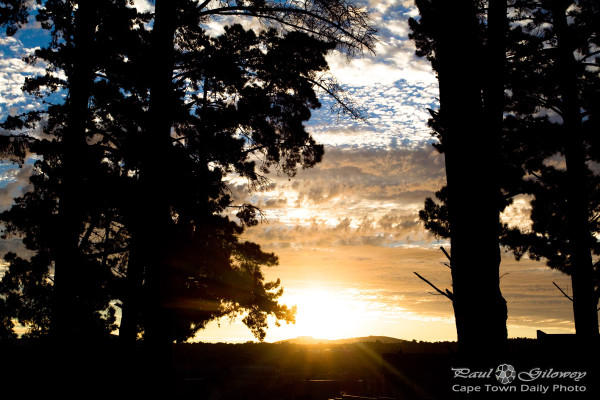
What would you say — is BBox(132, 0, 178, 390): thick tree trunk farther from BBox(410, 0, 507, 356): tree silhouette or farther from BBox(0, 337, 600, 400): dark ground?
BBox(410, 0, 507, 356): tree silhouette

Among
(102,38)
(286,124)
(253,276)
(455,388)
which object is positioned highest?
(102,38)

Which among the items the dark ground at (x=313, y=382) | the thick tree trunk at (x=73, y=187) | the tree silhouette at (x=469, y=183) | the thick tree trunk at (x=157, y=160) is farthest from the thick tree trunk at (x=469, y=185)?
the thick tree trunk at (x=73, y=187)

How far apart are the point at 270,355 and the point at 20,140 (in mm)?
53888

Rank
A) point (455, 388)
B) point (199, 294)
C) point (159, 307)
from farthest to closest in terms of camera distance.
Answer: point (199, 294) → point (159, 307) → point (455, 388)

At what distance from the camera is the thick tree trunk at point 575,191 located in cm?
1088

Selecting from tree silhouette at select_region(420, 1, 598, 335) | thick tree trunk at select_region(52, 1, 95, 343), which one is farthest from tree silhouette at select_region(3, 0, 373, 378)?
tree silhouette at select_region(420, 1, 598, 335)

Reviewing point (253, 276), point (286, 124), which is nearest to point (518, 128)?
point (286, 124)

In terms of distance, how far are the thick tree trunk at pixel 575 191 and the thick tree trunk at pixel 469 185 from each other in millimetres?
9129

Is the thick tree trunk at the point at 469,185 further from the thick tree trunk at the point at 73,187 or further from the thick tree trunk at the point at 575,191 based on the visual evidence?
the thick tree trunk at the point at 73,187

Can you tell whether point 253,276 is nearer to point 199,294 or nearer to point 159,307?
point 199,294

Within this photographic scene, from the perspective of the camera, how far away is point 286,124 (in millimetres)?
12688

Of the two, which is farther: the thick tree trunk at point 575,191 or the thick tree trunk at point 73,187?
the thick tree trunk at point 73,187

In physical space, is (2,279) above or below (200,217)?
below

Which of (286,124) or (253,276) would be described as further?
(253,276)
